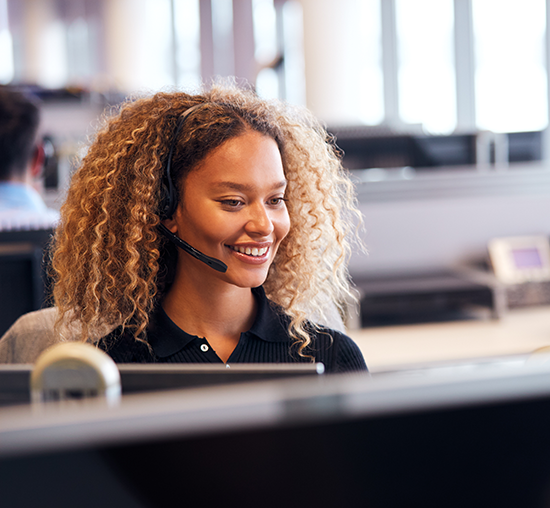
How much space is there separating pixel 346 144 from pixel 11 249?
1316mm

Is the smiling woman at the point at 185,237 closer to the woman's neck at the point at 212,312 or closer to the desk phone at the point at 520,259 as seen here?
the woman's neck at the point at 212,312

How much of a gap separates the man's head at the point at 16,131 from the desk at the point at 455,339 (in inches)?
43.0

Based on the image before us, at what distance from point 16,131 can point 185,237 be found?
3.37ft

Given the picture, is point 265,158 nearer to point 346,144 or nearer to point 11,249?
point 11,249

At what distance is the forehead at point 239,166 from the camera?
2.92 ft

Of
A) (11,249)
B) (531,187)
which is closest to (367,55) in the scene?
(531,187)

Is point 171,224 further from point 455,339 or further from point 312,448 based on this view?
point 455,339

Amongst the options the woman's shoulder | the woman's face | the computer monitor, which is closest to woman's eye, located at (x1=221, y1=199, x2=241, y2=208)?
the woman's face

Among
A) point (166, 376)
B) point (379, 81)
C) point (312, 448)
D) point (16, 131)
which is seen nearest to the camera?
point (312, 448)

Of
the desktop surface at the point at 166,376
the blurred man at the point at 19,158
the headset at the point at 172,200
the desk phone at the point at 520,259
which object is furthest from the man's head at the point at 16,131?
the desk phone at the point at 520,259

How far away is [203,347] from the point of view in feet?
3.03

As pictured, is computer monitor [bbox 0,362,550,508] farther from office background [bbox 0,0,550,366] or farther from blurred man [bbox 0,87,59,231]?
blurred man [bbox 0,87,59,231]

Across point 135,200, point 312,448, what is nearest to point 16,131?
point 135,200

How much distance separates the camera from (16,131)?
68.5 inches
